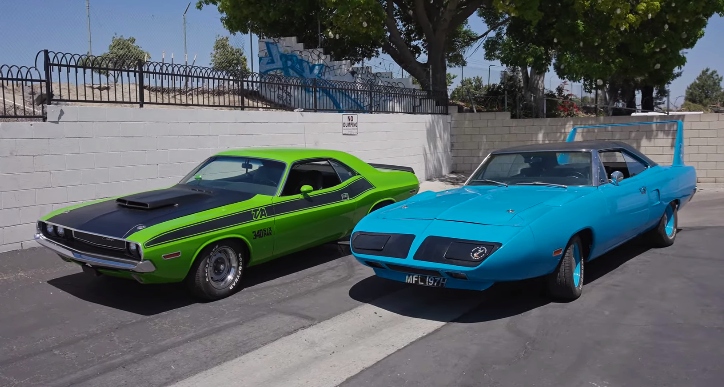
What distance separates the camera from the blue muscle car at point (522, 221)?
507cm

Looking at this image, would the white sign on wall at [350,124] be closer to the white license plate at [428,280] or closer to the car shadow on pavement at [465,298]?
the car shadow on pavement at [465,298]

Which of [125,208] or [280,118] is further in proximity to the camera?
[280,118]

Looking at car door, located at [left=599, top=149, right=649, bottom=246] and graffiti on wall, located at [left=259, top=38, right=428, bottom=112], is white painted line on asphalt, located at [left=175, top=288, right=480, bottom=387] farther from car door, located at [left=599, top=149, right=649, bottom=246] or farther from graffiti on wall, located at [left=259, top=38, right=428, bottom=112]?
graffiti on wall, located at [left=259, top=38, right=428, bottom=112]

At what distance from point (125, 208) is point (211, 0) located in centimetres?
1397

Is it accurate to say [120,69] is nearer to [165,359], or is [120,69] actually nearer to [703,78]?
[165,359]

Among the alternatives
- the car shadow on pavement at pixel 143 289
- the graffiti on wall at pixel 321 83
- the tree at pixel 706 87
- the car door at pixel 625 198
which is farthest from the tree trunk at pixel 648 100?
the tree at pixel 706 87

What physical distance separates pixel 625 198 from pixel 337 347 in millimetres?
3553

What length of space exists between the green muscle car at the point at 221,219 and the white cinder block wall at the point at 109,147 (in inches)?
74.0

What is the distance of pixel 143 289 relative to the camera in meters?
6.39

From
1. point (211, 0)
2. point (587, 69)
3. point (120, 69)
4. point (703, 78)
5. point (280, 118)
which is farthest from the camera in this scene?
point (703, 78)

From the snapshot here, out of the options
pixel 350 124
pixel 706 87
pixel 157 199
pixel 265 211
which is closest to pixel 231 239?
pixel 265 211

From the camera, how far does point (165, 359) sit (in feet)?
15.3

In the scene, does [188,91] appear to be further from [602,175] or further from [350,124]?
[602,175]

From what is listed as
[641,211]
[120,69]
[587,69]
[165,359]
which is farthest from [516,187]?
[587,69]
